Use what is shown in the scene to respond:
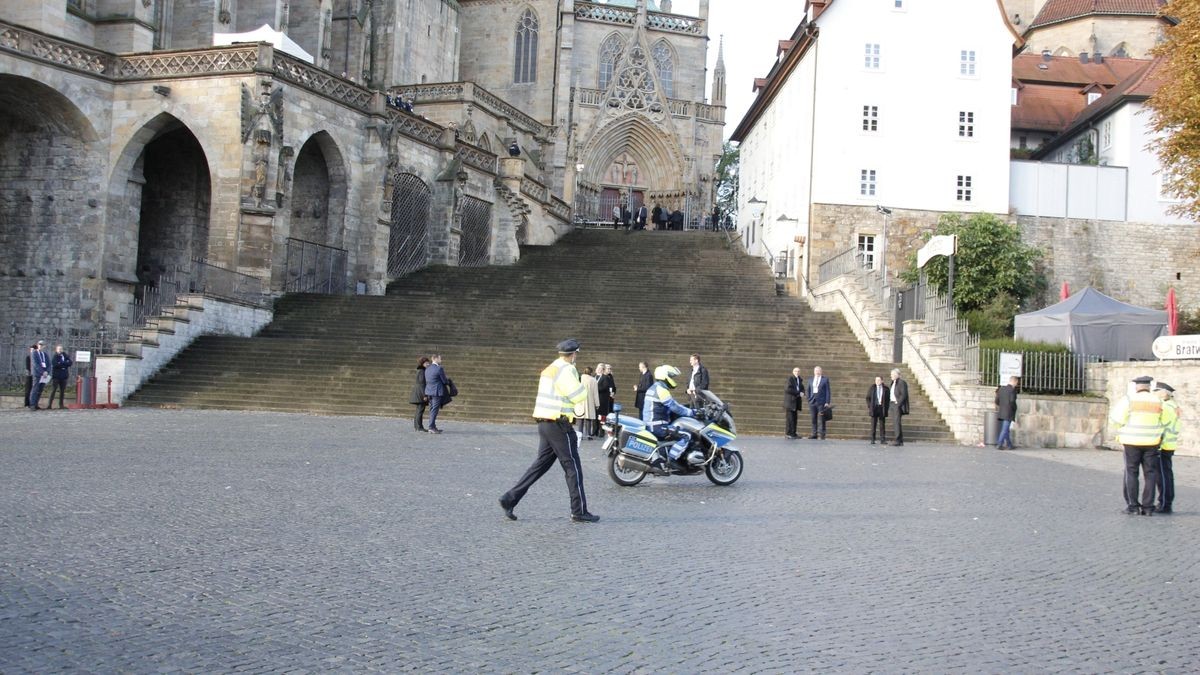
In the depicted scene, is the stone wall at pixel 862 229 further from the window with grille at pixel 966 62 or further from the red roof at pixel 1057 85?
the red roof at pixel 1057 85

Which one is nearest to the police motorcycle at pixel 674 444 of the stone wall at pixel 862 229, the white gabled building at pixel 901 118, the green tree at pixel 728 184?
the stone wall at pixel 862 229

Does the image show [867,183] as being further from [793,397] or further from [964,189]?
[793,397]

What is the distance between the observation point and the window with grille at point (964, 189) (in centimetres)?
4150

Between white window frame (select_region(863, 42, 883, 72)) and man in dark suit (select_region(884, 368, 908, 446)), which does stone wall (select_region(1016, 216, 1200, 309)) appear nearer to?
white window frame (select_region(863, 42, 883, 72))

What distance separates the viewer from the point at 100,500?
10.4 metres

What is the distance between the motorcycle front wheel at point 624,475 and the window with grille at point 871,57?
3129 cm

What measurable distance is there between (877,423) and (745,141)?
3755 cm

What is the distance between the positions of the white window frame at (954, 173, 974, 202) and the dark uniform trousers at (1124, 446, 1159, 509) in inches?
1191

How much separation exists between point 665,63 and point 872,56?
85.8 ft

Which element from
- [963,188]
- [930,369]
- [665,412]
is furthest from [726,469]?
[963,188]

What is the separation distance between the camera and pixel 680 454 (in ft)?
44.8

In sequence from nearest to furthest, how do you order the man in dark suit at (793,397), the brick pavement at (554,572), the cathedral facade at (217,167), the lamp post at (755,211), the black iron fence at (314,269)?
the brick pavement at (554,572) → the man in dark suit at (793,397) → the cathedral facade at (217,167) → the black iron fence at (314,269) → the lamp post at (755,211)

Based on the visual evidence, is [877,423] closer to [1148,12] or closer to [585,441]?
[585,441]

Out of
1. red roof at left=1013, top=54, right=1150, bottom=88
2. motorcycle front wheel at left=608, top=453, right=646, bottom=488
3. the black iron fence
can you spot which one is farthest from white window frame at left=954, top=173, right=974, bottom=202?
motorcycle front wheel at left=608, top=453, right=646, bottom=488
